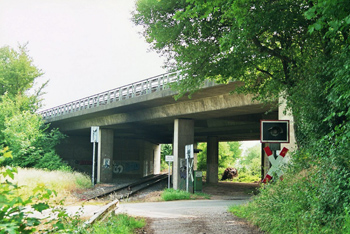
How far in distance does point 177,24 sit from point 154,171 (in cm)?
5245

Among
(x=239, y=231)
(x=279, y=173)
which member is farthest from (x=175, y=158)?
(x=239, y=231)

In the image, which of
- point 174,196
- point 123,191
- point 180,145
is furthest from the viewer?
point 180,145

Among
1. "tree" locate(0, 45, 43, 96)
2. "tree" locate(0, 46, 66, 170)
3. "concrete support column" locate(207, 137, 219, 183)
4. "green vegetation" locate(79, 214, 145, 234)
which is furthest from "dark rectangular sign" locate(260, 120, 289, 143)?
"tree" locate(0, 45, 43, 96)

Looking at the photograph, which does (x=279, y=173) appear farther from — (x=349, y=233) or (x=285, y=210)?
(x=349, y=233)

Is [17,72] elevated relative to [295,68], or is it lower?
elevated

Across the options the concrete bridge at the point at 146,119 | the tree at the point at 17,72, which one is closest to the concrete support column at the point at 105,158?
the concrete bridge at the point at 146,119

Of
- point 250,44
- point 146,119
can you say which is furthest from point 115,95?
point 250,44

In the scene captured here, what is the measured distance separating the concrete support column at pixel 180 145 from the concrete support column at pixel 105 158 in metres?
11.8

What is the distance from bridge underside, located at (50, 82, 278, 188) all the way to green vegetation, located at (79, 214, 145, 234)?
6.30 m

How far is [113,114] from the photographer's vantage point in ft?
118

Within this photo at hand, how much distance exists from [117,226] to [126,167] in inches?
1687

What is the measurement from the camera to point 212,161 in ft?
144

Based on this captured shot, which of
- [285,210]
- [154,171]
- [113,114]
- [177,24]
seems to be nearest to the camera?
[285,210]

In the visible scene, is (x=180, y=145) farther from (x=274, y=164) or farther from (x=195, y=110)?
(x=274, y=164)
